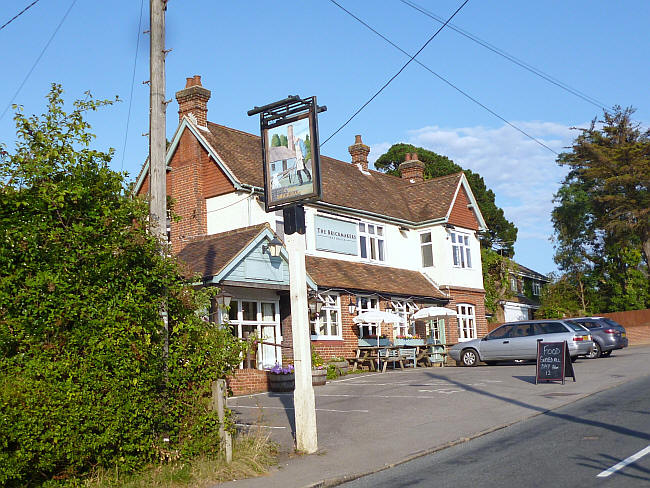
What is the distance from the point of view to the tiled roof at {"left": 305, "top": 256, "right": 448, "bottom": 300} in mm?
25125

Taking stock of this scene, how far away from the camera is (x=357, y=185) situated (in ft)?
105

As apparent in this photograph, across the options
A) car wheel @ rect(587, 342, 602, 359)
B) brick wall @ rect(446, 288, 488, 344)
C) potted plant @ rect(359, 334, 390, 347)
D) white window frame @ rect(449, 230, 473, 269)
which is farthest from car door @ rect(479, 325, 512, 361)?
white window frame @ rect(449, 230, 473, 269)

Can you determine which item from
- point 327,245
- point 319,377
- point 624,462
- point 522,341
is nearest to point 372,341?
point 327,245

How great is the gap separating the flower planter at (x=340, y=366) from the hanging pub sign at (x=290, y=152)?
1344 centimetres

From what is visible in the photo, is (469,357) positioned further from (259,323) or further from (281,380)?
(281,380)

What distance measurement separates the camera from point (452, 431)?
11828mm

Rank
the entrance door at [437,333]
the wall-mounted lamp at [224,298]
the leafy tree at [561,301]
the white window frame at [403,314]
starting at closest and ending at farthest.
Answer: the wall-mounted lamp at [224,298] < the entrance door at [437,333] < the white window frame at [403,314] < the leafy tree at [561,301]

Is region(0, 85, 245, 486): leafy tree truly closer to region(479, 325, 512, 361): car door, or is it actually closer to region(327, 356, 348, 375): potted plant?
region(327, 356, 348, 375): potted plant

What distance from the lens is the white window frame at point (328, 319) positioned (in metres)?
24.3

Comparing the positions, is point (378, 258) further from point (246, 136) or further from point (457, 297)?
point (246, 136)

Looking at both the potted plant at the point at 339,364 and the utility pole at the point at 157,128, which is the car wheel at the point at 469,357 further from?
the utility pole at the point at 157,128

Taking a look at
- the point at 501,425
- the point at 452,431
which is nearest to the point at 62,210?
the point at 452,431

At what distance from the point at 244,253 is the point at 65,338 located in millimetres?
11053

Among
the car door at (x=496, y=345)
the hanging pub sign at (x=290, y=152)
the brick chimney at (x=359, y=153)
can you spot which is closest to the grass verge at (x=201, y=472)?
the hanging pub sign at (x=290, y=152)
